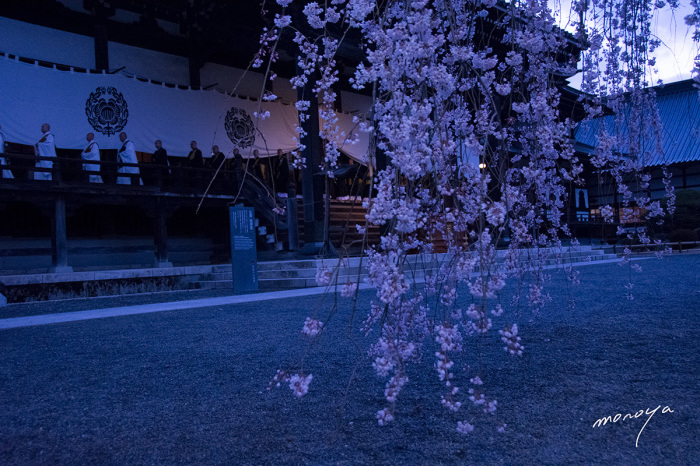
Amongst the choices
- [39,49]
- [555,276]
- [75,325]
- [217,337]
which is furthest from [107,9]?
[555,276]

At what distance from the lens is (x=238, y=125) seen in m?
12.5

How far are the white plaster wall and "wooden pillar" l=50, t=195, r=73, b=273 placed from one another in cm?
327

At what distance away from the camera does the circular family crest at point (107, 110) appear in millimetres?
10637

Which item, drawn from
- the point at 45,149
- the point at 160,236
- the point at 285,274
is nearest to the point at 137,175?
the point at 160,236

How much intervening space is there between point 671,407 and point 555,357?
0.93m

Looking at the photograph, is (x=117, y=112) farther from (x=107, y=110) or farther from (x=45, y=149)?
(x=45, y=149)

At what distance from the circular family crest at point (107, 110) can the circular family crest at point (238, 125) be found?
2286 millimetres

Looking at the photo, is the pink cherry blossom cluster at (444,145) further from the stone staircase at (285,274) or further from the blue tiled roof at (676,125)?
the blue tiled roof at (676,125)

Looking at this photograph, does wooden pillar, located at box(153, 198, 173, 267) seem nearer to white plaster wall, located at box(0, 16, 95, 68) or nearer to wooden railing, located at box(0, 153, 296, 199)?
wooden railing, located at box(0, 153, 296, 199)

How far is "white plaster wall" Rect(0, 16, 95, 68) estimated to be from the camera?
10.1 meters

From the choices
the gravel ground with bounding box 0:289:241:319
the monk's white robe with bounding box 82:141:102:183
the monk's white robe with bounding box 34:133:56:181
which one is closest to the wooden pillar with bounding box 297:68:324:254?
the gravel ground with bounding box 0:289:241:319

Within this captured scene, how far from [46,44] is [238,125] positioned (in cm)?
420

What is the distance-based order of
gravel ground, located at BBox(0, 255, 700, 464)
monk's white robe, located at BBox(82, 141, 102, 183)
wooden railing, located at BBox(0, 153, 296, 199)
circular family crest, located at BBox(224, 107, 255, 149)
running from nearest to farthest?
gravel ground, located at BBox(0, 255, 700, 464) → wooden railing, located at BBox(0, 153, 296, 199) → monk's white robe, located at BBox(82, 141, 102, 183) → circular family crest, located at BBox(224, 107, 255, 149)

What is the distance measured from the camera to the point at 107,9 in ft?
35.6
